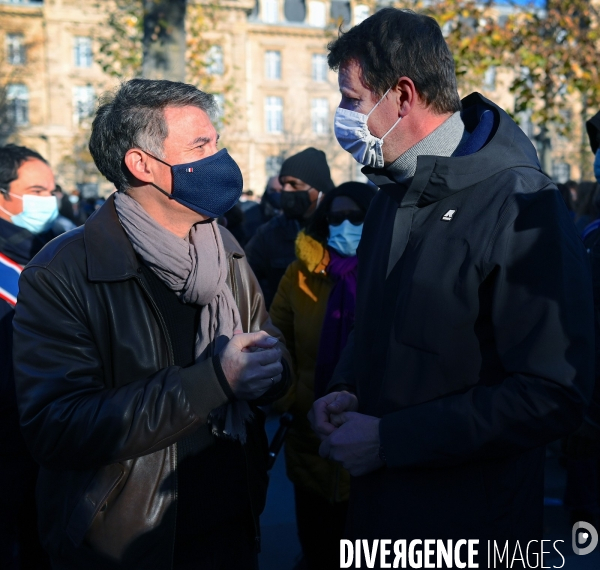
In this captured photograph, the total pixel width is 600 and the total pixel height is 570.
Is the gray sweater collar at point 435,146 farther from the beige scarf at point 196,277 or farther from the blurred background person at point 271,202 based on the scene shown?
the blurred background person at point 271,202

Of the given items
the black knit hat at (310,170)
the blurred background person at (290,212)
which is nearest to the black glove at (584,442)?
the blurred background person at (290,212)

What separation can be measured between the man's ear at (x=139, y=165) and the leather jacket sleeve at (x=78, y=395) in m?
0.43

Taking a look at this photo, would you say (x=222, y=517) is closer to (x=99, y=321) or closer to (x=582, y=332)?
(x=99, y=321)

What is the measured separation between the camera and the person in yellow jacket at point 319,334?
3275 mm

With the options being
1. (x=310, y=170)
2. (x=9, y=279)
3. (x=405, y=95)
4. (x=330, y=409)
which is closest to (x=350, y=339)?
(x=330, y=409)

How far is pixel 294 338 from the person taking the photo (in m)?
3.63

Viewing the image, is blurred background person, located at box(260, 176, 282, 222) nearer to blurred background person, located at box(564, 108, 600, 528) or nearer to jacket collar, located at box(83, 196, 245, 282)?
blurred background person, located at box(564, 108, 600, 528)

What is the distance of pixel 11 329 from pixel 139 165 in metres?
1.30

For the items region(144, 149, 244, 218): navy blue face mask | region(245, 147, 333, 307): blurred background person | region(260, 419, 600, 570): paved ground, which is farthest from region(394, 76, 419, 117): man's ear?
region(245, 147, 333, 307): blurred background person

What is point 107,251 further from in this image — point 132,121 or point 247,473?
point 247,473

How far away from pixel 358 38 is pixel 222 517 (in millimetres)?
1506

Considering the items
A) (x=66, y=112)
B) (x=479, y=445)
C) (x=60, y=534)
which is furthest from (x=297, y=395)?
(x=66, y=112)

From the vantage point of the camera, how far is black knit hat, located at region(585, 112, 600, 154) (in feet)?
11.0

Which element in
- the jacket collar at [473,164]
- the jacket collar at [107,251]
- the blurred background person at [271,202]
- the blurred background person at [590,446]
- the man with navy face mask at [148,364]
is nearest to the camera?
the jacket collar at [473,164]
